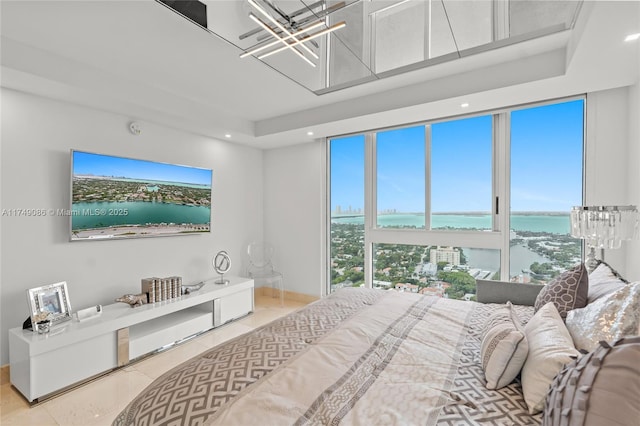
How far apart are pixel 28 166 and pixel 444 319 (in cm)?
352

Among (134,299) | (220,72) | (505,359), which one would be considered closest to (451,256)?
(505,359)

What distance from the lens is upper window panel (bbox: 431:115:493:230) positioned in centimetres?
331

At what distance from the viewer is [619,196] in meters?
2.57

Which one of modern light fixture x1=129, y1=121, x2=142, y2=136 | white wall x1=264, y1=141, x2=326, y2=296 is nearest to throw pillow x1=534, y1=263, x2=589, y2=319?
white wall x1=264, y1=141, x2=326, y2=296

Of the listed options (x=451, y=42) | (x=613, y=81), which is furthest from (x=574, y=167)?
(x=451, y=42)

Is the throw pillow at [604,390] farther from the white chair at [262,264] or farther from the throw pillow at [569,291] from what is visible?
the white chair at [262,264]

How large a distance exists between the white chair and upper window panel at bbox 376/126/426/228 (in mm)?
1832

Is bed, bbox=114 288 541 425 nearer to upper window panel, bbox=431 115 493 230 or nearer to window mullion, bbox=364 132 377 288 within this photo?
upper window panel, bbox=431 115 493 230

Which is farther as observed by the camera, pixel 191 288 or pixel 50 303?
pixel 191 288

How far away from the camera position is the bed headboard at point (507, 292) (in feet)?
7.27

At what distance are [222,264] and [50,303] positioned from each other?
5.74ft

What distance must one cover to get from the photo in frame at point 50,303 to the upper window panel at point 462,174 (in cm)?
377

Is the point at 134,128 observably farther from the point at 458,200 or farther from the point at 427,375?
the point at 458,200

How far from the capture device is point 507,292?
230 cm
